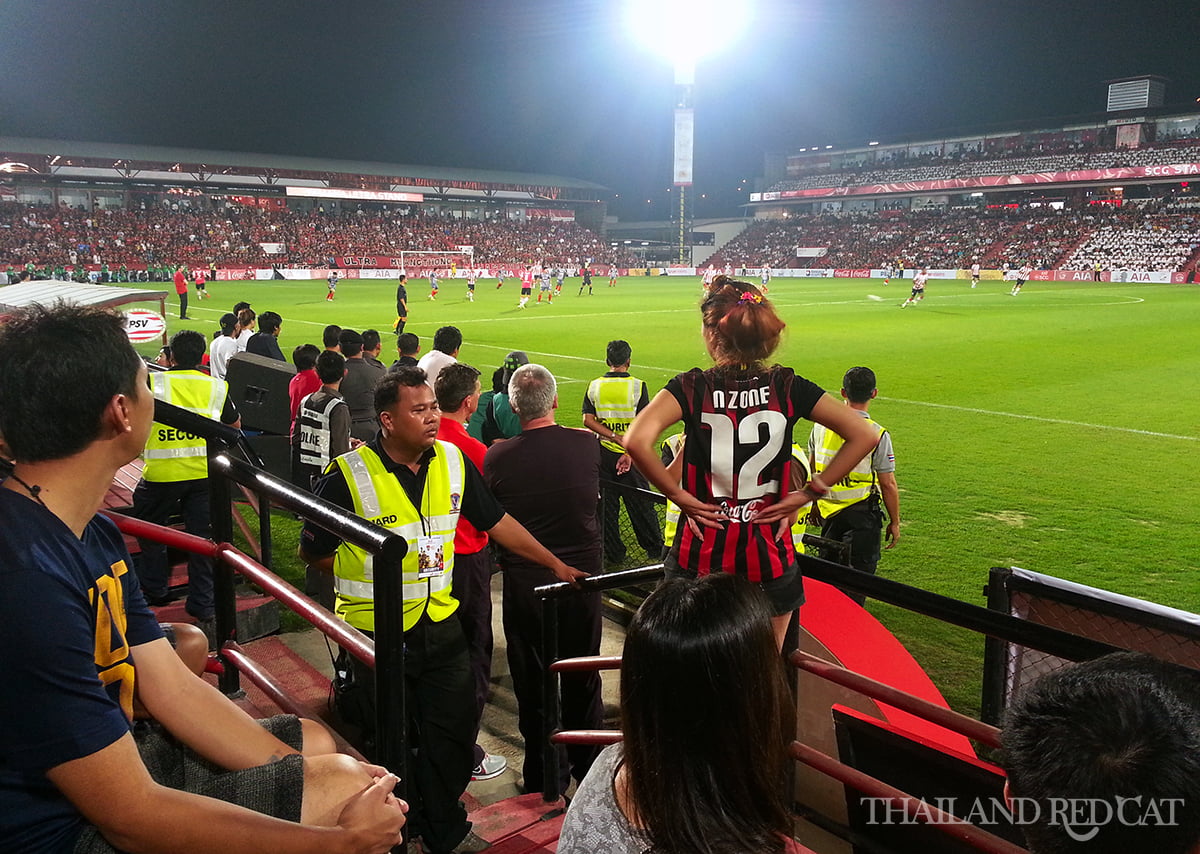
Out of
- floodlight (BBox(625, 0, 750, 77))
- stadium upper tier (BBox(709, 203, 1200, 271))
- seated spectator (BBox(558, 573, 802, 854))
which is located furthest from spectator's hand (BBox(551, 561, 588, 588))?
floodlight (BBox(625, 0, 750, 77))

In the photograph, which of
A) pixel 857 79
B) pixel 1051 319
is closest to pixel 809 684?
pixel 1051 319

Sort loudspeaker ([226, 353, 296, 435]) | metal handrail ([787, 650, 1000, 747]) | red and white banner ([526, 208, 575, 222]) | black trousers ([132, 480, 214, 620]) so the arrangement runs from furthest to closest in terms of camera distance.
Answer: red and white banner ([526, 208, 575, 222]), loudspeaker ([226, 353, 296, 435]), black trousers ([132, 480, 214, 620]), metal handrail ([787, 650, 1000, 747])

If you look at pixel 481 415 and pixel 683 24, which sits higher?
pixel 683 24

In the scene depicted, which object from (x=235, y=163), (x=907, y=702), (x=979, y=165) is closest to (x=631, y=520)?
(x=907, y=702)

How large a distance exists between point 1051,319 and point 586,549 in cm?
2874

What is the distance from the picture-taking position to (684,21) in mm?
68625

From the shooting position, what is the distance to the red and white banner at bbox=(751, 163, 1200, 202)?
63.7 meters

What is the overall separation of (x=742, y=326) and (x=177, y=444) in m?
4.65

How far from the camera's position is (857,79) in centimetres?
10325

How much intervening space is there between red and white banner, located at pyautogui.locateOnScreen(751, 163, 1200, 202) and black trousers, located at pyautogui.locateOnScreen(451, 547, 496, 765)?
74.5m

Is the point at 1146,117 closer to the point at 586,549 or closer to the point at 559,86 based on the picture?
the point at 559,86

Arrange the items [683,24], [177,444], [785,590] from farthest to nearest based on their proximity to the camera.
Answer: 1. [683,24]
2. [177,444]
3. [785,590]

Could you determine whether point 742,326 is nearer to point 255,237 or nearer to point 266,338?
point 266,338

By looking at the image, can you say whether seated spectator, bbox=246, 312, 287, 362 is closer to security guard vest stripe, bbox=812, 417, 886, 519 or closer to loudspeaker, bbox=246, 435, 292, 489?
loudspeaker, bbox=246, 435, 292, 489
